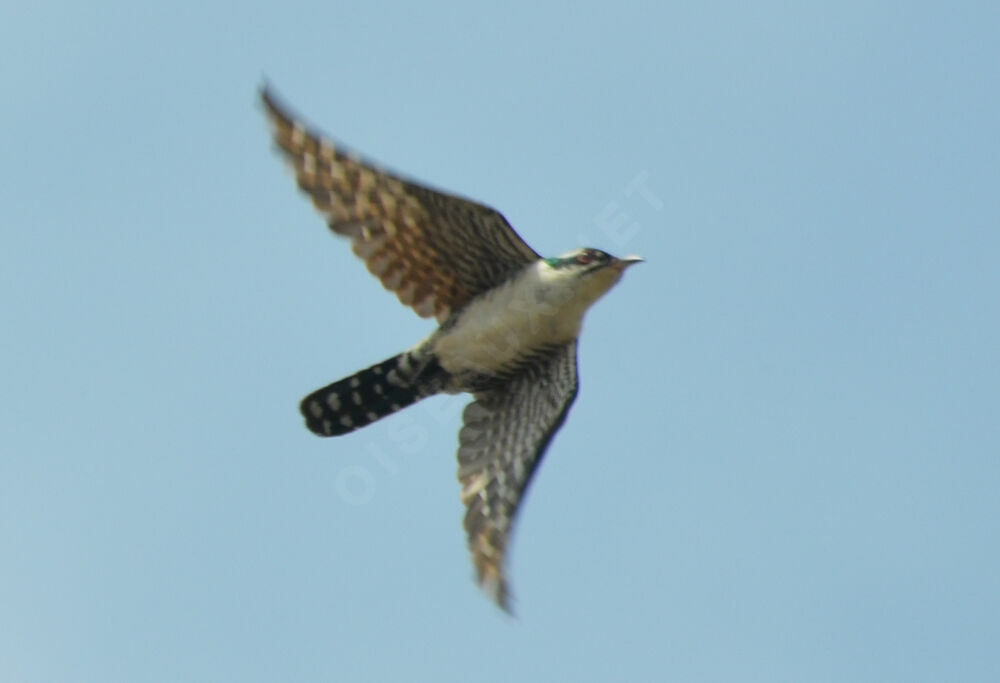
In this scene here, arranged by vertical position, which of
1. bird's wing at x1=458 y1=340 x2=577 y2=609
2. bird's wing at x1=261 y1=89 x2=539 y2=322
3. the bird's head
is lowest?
bird's wing at x1=458 y1=340 x2=577 y2=609

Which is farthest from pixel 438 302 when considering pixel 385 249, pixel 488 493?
pixel 488 493

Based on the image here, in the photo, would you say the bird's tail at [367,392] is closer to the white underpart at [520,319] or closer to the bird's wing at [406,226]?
the white underpart at [520,319]

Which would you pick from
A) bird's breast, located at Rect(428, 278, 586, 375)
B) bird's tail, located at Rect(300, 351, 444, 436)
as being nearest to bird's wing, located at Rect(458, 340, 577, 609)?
bird's breast, located at Rect(428, 278, 586, 375)

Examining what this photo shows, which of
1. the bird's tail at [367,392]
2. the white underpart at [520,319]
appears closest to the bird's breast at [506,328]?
the white underpart at [520,319]

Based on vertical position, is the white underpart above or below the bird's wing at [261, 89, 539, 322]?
below

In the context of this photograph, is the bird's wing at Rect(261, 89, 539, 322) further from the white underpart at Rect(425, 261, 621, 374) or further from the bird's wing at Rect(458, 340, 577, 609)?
the bird's wing at Rect(458, 340, 577, 609)

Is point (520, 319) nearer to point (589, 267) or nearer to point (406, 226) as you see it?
point (589, 267)
